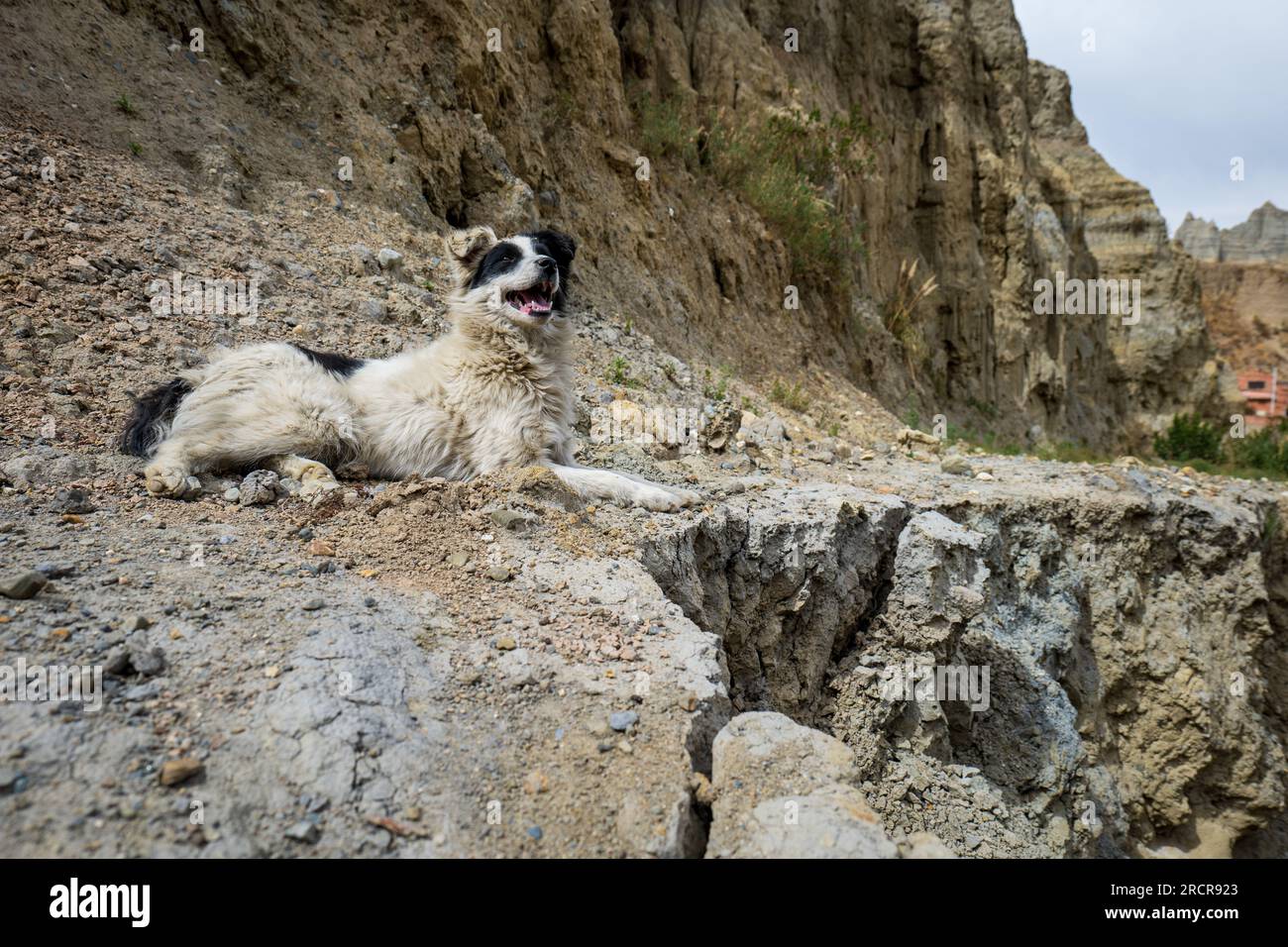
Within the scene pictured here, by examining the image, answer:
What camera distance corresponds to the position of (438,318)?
6.02 m

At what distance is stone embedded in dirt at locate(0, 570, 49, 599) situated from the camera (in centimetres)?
229

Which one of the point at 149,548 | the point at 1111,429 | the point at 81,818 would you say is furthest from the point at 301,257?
the point at 1111,429

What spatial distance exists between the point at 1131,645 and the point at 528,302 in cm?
600

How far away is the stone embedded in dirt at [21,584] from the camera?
90.1 inches

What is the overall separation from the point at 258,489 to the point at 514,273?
71.1 inches

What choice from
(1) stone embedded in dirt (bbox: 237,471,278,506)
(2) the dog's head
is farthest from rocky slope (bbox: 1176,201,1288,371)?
(1) stone embedded in dirt (bbox: 237,471,278,506)

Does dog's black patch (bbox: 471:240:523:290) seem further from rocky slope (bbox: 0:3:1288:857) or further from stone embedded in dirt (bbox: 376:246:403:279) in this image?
stone embedded in dirt (bbox: 376:246:403:279)

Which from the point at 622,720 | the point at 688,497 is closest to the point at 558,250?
the point at 688,497

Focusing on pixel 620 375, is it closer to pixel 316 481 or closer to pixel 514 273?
pixel 514 273

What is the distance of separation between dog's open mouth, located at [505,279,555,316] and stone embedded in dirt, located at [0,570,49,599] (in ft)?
8.44

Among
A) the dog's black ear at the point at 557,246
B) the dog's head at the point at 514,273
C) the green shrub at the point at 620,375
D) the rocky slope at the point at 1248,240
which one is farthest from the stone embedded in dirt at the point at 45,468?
the rocky slope at the point at 1248,240

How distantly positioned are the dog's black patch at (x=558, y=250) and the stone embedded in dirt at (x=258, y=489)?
6.10 feet

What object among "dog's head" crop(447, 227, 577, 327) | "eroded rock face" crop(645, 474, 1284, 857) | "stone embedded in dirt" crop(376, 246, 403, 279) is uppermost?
"stone embedded in dirt" crop(376, 246, 403, 279)

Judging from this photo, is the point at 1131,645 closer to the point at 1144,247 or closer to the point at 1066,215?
the point at 1066,215
